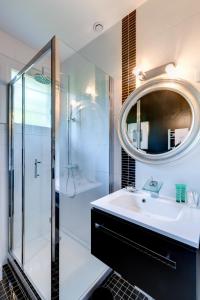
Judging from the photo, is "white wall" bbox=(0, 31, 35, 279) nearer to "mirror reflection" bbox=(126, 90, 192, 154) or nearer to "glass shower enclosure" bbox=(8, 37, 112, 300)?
"glass shower enclosure" bbox=(8, 37, 112, 300)

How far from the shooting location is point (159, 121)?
1.32 m

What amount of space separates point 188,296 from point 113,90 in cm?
163

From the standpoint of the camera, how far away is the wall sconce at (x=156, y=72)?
1.23 meters

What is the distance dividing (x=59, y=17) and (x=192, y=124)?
1606mm

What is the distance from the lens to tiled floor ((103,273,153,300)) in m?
1.34

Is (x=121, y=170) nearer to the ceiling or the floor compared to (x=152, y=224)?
nearer to the ceiling

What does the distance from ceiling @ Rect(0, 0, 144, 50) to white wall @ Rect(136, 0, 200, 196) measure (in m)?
0.23

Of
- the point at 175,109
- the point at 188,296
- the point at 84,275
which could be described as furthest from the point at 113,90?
the point at 84,275

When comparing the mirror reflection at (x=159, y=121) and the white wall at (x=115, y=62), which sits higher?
the white wall at (x=115, y=62)

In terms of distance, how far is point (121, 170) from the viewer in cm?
160

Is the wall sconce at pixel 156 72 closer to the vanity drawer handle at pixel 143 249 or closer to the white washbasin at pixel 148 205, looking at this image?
the white washbasin at pixel 148 205

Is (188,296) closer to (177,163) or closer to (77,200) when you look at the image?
(177,163)

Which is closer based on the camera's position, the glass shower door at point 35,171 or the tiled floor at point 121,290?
the tiled floor at point 121,290

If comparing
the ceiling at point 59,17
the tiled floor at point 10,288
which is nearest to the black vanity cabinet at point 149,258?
the tiled floor at point 10,288
